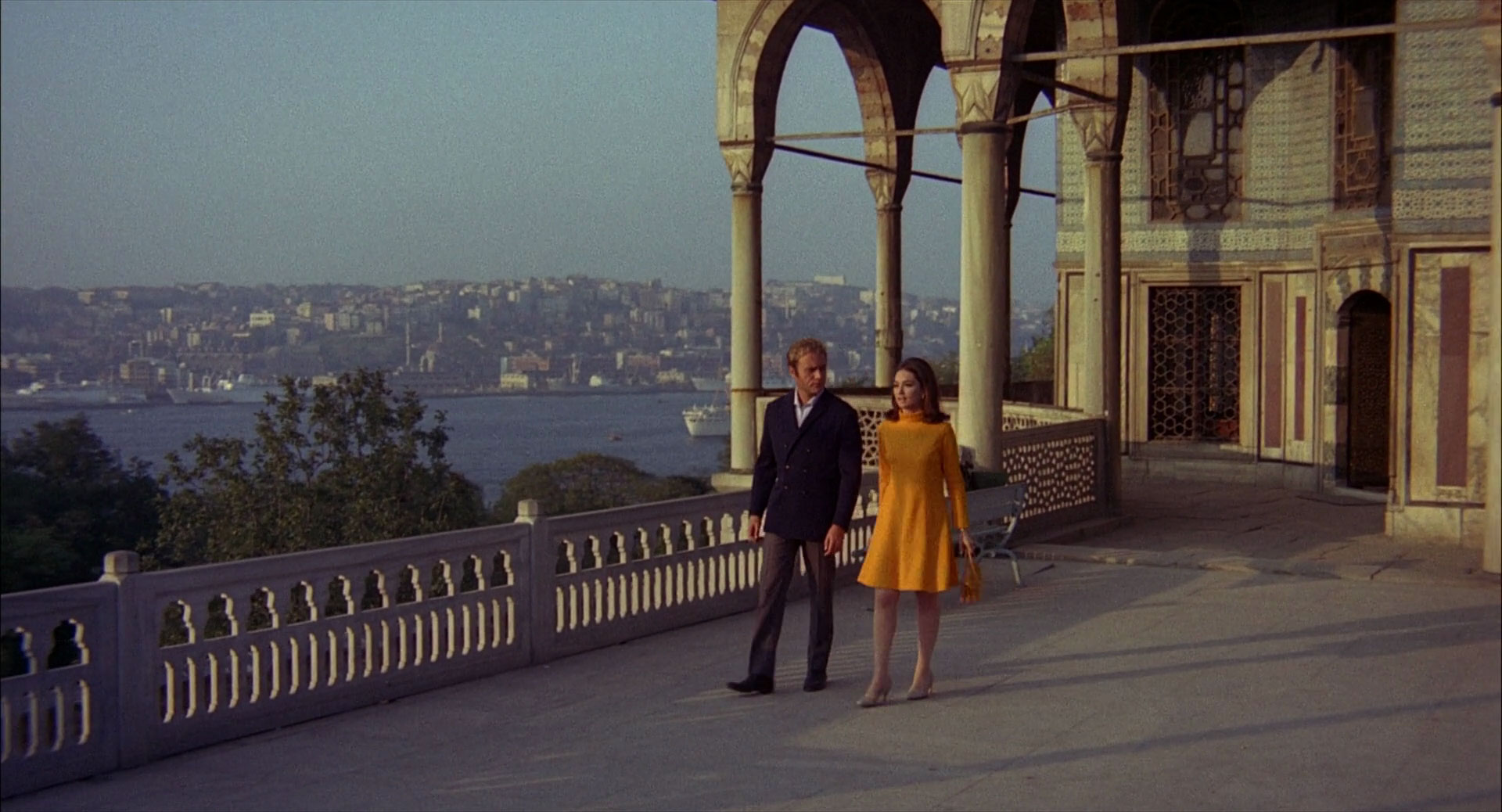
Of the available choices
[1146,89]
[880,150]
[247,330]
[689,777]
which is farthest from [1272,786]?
[247,330]

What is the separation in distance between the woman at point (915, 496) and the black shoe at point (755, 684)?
0.72 metres

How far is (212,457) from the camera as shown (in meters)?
31.0

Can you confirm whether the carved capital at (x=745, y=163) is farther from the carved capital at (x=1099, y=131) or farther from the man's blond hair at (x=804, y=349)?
the man's blond hair at (x=804, y=349)

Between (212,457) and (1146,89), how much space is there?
21.0m

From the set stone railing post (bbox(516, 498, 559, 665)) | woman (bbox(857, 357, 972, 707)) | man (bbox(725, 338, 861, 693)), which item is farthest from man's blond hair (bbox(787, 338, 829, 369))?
stone railing post (bbox(516, 498, 559, 665))

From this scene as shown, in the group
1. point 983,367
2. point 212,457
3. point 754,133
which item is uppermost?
point 754,133

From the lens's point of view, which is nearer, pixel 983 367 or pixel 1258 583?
pixel 1258 583

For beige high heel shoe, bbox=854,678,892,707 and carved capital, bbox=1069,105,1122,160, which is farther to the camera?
carved capital, bbox=1069,105,1122,160

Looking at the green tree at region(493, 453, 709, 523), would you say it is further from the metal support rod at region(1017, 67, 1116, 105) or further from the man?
the man

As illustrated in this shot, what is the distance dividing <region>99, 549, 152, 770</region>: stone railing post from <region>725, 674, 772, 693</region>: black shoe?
240cm

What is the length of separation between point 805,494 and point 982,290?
5.11 m

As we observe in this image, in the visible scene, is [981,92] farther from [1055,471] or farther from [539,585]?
[539,585]

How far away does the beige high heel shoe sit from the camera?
6516mm

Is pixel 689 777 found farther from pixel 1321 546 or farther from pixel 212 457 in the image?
pixel 212 457
